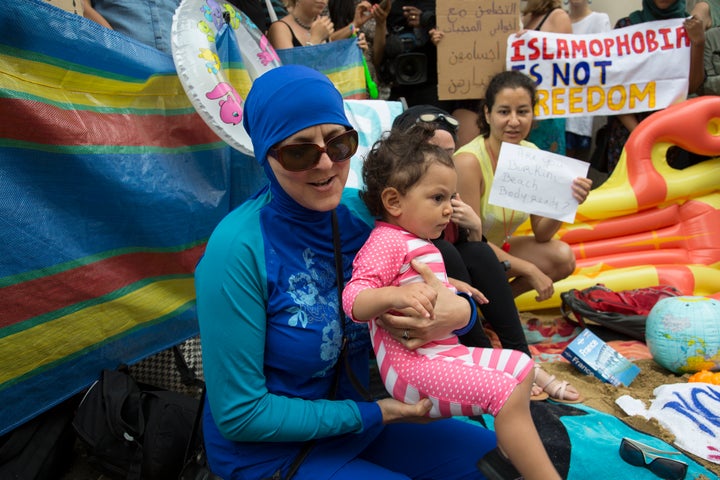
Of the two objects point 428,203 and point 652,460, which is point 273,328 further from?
point 652,460

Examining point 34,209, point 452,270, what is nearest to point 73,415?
point 34,209

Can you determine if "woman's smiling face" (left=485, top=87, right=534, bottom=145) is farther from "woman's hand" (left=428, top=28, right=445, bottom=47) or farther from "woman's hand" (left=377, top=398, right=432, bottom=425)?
"woman's hand" (left=377, top=398, right=432, bottom=425)

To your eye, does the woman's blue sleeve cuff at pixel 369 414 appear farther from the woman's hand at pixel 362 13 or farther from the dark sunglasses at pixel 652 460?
the woman's hand at pixel 362 13

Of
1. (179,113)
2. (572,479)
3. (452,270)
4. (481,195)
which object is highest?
(179,113)

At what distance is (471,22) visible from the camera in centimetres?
433

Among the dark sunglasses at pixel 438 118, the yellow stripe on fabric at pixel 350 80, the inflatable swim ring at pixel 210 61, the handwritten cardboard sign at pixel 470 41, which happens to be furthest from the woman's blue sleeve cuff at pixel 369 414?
the handwritten cardboard sign at pixel 470 41

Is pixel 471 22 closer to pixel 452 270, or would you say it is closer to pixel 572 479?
pixel 452 270

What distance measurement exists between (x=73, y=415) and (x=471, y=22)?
144 inches

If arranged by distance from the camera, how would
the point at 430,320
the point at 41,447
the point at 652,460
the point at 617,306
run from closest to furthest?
the point at 430,320 → the point at 652,460 → the point at 41,447 → the point at 617,306

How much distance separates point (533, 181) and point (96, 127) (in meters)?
2.13

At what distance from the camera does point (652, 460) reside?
200 cm

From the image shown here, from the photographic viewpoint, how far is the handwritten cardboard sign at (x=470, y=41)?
431 cm

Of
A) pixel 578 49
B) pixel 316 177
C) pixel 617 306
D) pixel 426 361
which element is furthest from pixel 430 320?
pixel 578 49

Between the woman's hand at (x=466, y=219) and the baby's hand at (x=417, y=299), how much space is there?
107 centimetres
